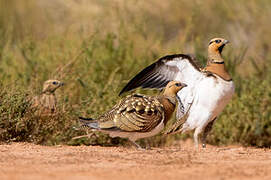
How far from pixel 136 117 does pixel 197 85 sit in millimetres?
1184

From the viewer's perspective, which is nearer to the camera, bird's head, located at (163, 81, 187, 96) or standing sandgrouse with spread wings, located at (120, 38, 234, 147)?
bird's head, located at (163, 81, 187, 96)

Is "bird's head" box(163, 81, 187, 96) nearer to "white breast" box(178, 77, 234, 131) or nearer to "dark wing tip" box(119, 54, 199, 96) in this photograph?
"white breast" box(178, 77, 234, 131)

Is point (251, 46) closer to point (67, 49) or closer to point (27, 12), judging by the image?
point (67, 49)

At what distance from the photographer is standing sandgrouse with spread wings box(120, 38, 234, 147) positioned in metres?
7.18

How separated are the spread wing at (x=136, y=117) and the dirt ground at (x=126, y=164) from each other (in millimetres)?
347

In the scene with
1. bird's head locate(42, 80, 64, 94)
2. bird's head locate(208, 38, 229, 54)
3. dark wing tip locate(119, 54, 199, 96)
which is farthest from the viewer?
bird's head locate(42, 80, 64, 94)

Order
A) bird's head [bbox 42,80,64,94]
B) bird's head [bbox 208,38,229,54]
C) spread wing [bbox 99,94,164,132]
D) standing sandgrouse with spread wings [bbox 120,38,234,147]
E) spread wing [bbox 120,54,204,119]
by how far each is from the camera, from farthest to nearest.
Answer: bird's head [bbox 42,80,64,94], bird's head [bbox 208,38,229,54], spread wing [bbox 120,54,204,119], standing sandgrouse with spread wings [bbox 120,38,234,147], spread wing [bbox 99,94,164,132]

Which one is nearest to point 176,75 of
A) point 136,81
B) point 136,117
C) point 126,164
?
point 136,81

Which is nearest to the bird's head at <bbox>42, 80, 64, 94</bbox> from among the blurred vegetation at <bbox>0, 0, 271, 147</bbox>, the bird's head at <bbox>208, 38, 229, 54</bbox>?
the blurred vegetation at <bbox>0, 0, 271, 147</bbox>

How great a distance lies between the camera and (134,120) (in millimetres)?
6629

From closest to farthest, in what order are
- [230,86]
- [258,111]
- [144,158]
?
[144,158] < [230,86] < [258,111]

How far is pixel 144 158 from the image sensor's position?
5.76 meters

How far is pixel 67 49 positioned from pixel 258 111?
379 centimetres

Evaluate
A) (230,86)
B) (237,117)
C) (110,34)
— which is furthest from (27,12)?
(230,86)
